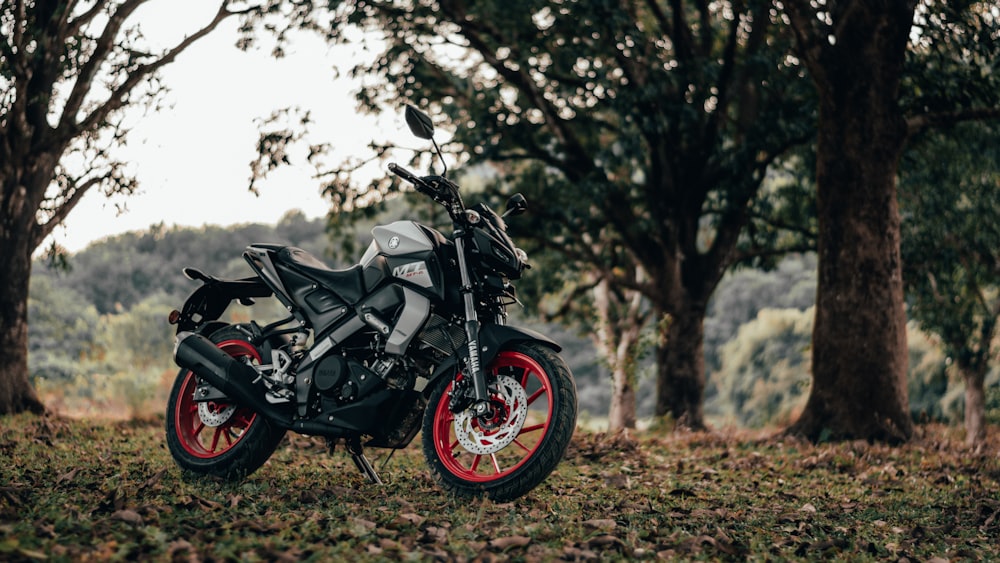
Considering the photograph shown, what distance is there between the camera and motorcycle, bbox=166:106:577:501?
16.3ft

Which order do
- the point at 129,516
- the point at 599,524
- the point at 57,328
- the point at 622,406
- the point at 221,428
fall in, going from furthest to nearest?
1. the point at 57,328
2. the point at 622,406
3. the point at 221,428
4. the point at 599,524
5. the point at 129,516

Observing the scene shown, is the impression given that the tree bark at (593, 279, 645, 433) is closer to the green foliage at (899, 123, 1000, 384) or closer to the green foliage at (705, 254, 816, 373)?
the green foliage at (899, 123, 1000, 384)

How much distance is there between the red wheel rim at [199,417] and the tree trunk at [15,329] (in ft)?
19.3

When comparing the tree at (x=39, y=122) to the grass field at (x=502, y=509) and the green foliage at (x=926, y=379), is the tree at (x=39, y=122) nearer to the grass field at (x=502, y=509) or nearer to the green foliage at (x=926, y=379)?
the grass field at (x=502, y=509)

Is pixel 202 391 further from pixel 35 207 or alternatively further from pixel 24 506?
pixel 35 207

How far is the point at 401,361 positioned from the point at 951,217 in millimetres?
13272

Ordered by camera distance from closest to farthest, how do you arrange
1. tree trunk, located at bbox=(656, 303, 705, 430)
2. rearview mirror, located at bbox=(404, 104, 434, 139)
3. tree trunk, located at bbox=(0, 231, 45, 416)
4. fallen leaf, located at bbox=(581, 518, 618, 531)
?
fallen leaf, located at bbox=(581, 518, 618, 531)
rearview mirror, located at bbox=(404, 104, 434, 139)
tree trunk, located at bbox=(0, 231, 45, 416)
tree trunk, located at bbox=(656, 303, 705, 430)

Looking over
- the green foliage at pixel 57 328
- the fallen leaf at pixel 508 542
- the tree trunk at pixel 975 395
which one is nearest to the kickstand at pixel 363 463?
the fallen leaf at pixel 508 542

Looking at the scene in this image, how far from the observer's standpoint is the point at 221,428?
5.95m

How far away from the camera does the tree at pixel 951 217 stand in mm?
14707

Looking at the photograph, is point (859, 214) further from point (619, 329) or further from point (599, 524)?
point (619, 329)

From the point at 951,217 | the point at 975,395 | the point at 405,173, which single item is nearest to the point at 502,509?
the point at 405,173

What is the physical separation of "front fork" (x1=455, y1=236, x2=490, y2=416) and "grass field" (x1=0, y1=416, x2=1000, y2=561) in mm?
550

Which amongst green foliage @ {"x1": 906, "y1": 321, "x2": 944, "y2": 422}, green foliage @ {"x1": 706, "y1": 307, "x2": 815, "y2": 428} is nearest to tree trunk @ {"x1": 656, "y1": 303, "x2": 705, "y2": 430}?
green foliage @ {"x1": 906, "y1": 321, "x2": 944, "y2": 422}
